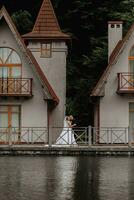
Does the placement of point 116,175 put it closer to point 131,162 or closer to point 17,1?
point 131,162

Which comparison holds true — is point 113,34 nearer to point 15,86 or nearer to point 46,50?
point 46,50

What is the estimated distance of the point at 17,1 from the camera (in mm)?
58000

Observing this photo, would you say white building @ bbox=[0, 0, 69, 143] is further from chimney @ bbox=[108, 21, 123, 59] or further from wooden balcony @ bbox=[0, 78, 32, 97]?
chimney @ bbox=[108, 21, 123, 59]

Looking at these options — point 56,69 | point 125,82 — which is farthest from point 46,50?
point 125,82

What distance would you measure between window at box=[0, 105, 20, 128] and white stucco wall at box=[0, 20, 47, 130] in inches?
14.0

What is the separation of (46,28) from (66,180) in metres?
25.9

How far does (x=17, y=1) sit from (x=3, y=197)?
43.9m

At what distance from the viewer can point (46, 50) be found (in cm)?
4438

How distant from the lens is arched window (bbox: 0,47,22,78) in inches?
1566

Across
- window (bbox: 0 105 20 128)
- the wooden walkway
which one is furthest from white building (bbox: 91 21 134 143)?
the wooden walkway

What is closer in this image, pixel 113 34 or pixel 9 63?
pixel 9 63

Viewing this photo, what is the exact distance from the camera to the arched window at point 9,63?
39.8 metres

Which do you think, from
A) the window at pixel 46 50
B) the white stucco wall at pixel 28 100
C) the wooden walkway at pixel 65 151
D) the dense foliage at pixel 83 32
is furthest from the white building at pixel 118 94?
the dense foliage at pixel 83 32

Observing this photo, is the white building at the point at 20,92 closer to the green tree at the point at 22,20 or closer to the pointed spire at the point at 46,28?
the pointed spire at the point at 46,28
